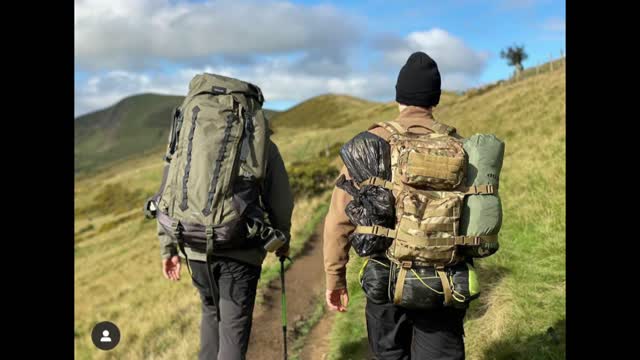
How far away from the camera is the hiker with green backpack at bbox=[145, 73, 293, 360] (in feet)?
10.8

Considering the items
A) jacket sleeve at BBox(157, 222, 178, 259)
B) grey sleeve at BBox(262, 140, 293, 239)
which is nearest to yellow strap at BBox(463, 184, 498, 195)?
grey sleeve at BBox(262, 140, 293, 239)

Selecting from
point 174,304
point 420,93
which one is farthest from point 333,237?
point 174,304

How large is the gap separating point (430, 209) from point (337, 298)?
84 cm

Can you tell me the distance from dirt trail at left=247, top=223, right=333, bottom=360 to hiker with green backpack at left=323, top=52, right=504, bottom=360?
121 inches

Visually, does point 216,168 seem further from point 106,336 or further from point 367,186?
point 106,336

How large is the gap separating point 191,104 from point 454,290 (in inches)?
83.8

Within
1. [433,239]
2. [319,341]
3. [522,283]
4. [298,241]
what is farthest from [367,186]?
[298,241]

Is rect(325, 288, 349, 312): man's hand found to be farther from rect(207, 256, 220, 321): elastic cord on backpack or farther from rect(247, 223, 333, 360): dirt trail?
rect(247, 223, 333, 360): dirt trail

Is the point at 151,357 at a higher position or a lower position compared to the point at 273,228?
lower

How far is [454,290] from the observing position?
8.77ft

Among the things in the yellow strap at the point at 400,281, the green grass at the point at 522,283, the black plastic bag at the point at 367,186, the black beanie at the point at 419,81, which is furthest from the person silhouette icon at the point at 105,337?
the black beanie at the point at 419,81

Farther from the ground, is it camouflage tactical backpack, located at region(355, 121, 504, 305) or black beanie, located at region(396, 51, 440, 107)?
black beanie, located at region(396, 51, 440, 107)

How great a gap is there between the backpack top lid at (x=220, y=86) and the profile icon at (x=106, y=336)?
274 centimetres
